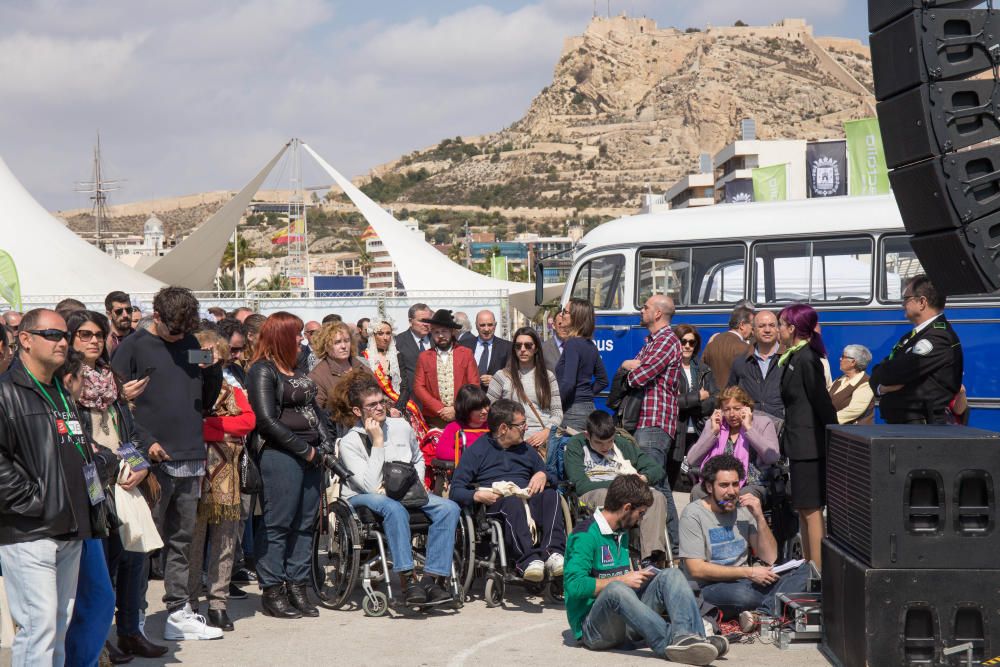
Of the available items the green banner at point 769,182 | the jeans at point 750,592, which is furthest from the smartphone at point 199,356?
the green banner at point 769,182

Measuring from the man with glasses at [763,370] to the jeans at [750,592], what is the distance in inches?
89.2

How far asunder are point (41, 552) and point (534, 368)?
518 centimetres

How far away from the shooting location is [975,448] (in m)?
5.33

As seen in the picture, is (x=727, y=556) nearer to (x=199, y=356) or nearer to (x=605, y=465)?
(x=605, y=465)

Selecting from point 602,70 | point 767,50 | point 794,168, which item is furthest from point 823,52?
point 794,168

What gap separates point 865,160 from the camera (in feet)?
80.9

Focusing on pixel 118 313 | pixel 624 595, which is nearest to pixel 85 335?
pixel 118 313

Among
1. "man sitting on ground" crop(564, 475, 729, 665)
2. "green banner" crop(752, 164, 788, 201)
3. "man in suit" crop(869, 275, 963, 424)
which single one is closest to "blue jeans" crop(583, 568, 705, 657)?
"man sitting on ground" crop(564, 475, 729, 665)

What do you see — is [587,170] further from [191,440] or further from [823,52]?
[191,440]

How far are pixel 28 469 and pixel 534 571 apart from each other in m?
3.70

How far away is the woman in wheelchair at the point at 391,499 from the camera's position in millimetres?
7617

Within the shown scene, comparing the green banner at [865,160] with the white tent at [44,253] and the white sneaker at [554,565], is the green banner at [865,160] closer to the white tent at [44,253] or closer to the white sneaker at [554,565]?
the white tent at [44,253]

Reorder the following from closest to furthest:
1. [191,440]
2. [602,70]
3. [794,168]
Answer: [191,440], [794,168], [602,70]

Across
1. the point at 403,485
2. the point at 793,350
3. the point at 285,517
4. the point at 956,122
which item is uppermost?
the point at 956,122
